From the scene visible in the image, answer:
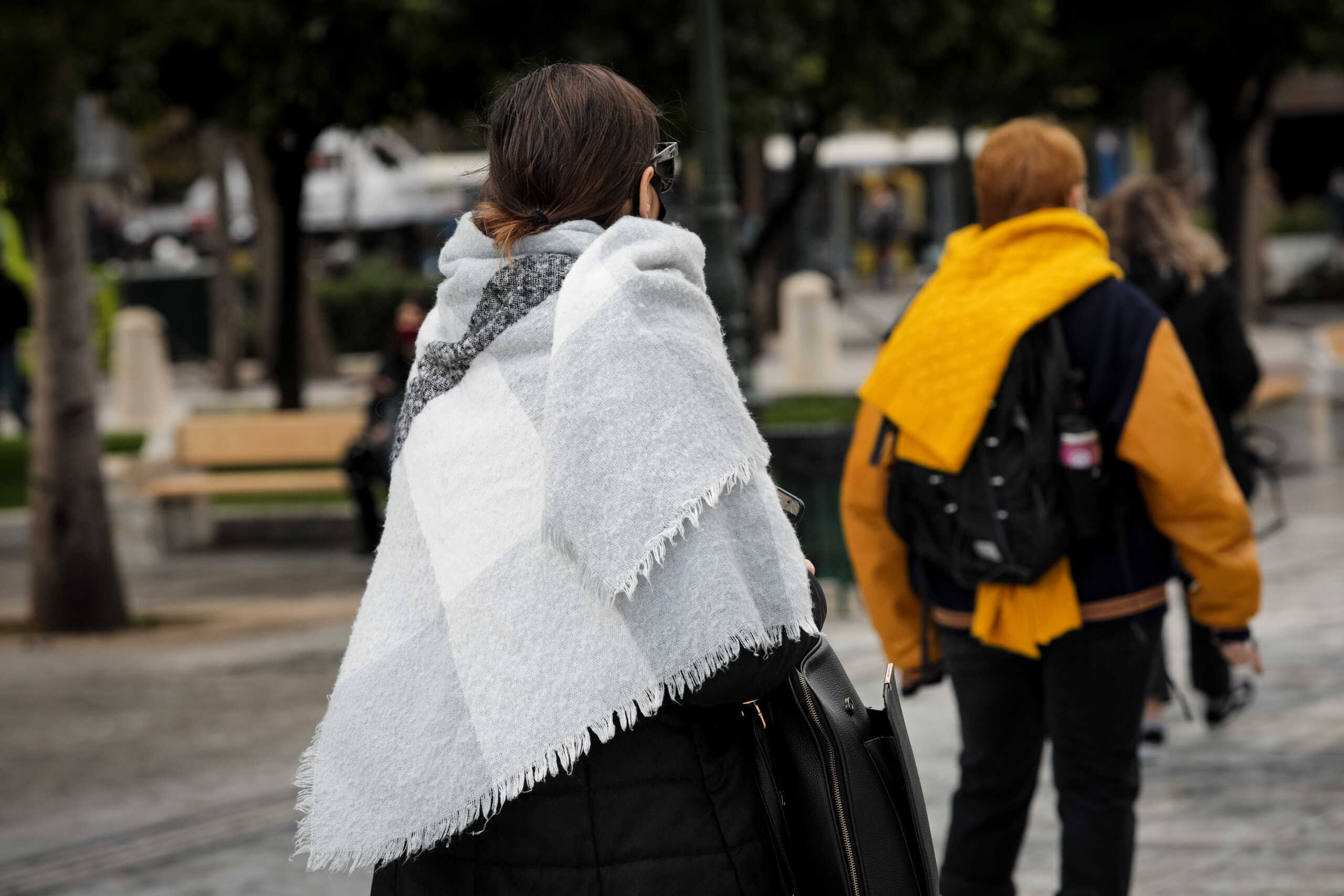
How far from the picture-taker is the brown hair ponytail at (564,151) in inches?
88.7

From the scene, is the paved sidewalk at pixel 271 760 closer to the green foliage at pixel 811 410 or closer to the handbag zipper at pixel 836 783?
the handbag zipper at pixel 836 783

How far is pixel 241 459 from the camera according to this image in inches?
540

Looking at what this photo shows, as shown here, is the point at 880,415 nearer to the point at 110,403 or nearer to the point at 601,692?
the point at 601,692

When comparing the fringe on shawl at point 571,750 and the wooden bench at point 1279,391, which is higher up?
the fringe on shawl at point 571,750

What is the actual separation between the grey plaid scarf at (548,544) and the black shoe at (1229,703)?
4421mm

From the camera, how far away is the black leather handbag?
2.25m

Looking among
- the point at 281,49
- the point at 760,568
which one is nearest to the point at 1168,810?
the point at 760,568

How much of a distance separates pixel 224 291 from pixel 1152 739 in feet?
59.7

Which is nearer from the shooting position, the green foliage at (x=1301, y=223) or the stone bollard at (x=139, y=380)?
the stone bollard at (x=139, y=380)

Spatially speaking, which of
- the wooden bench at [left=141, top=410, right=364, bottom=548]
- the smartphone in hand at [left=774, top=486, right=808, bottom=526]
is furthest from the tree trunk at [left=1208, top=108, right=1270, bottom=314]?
the smartphone in hand at [left=774, top=486, right=808, bottom=526]

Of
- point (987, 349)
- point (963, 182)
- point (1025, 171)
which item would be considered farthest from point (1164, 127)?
point (987, 349)

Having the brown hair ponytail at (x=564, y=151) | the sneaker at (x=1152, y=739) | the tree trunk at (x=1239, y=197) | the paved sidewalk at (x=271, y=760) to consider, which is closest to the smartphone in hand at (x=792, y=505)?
the brown hair ponytail at (x=564, y=151)

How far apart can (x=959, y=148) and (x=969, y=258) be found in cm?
1741

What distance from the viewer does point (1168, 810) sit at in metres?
5.32
